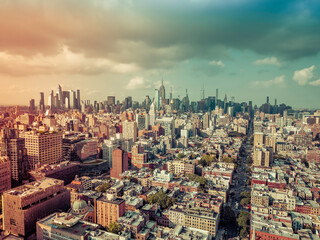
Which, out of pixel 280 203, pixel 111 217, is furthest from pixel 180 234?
pixel 280 203

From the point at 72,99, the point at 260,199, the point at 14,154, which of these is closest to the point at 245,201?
the point at 260,199

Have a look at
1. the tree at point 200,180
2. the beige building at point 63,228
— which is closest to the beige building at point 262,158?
the tree at point 200,180

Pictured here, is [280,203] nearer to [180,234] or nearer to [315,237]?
[315,237]

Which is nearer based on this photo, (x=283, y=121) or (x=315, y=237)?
(x=315, y=237)

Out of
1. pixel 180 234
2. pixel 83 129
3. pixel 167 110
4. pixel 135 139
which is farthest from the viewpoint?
pixel 167 110

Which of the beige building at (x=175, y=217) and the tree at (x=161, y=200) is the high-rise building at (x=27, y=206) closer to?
the tree at (x=161, y=200)

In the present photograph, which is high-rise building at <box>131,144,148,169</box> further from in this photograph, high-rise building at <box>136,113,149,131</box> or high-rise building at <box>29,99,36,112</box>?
high-rise building at <box>29,99,36,112</box>

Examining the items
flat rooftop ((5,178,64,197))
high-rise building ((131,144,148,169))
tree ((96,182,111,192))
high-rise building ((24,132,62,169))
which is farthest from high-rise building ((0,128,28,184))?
high-rise building ((131,144,148,169))
